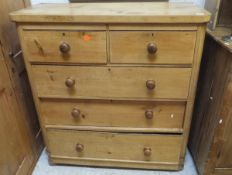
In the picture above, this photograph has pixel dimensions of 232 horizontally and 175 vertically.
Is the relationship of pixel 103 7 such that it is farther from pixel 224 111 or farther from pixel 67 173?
pixel 67 173

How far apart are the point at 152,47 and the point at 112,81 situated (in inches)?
11.1

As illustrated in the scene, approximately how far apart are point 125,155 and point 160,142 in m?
0.25

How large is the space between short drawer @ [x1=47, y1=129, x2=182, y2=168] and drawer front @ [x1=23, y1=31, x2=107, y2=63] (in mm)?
498

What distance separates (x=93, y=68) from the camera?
3.77ft

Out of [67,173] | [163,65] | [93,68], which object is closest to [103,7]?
[93,68]

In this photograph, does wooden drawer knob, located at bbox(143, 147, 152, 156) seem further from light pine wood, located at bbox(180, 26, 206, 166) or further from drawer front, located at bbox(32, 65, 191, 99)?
drawer front, located at bbox(32, 65, 191, 99)

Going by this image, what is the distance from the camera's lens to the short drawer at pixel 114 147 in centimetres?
137

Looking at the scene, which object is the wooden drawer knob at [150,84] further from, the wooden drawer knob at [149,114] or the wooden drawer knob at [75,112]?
the wooden drawer knob at [75,112]

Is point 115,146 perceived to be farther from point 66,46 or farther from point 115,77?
point 66,46

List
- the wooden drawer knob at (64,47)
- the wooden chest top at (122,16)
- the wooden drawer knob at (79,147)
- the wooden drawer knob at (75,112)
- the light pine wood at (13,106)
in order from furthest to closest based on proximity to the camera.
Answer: the wooden drawer knob at (79,147) < the wooden drawer knob at (75,112) < the light pine wood at (13,106) < the wooden drawer knob at (64,47) < the wooden chest top at (122,16)

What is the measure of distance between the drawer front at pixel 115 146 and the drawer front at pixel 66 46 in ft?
1.64

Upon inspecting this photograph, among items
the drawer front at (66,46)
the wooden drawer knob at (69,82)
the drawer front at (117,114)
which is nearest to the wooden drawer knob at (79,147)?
the drawer front at (117,114)

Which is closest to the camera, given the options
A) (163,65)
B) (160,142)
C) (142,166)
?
(163,65)

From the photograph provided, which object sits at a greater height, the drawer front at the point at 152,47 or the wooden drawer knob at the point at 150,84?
the drawer front at the point at 152,47
